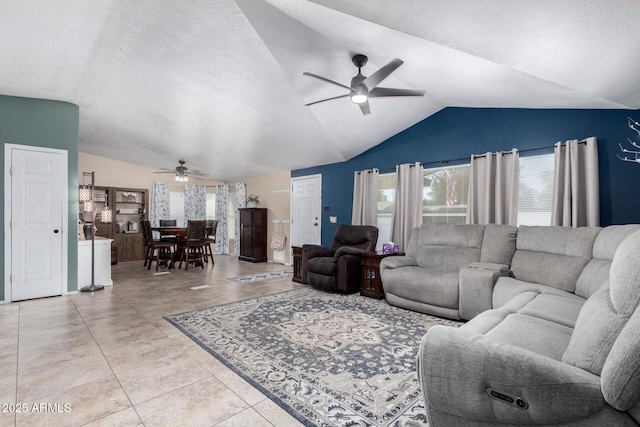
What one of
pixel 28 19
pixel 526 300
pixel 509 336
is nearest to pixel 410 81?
pixel 526 300

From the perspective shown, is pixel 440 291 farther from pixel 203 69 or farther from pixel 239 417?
pixel 203 69

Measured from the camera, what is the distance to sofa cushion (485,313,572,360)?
1.49 meters

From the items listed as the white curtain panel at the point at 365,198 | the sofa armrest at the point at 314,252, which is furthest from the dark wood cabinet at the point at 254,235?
the white curtain panel at the point at 365,198

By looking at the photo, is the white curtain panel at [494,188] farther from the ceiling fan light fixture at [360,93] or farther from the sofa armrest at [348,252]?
the ceiling fan light fixture at [360,93]

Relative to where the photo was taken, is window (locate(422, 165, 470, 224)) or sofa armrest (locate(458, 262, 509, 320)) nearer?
sofa armrest (locate(458, 262, 509, 320))

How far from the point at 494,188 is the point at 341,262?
2221 millimetres

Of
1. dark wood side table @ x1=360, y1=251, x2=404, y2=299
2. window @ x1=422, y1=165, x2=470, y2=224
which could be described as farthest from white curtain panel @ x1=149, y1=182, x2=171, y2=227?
window @ x1=422, y1=165, x2=470, y2=224

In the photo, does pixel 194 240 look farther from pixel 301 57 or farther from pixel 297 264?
pixel 301 57

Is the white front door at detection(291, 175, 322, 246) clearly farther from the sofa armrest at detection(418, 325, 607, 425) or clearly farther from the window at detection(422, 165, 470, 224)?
the sofa armrest at detection(418, 325, 607, 425)

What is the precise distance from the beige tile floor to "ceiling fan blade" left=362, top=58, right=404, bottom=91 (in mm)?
2703

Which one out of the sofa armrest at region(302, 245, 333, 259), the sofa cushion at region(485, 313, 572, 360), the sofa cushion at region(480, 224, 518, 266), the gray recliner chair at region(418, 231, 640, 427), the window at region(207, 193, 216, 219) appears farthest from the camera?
the window at region(207, 193, 216, 219)

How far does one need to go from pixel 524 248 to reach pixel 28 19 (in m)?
5.07

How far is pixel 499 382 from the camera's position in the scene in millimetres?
1135

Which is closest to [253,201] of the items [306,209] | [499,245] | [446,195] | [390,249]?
[306,209]
